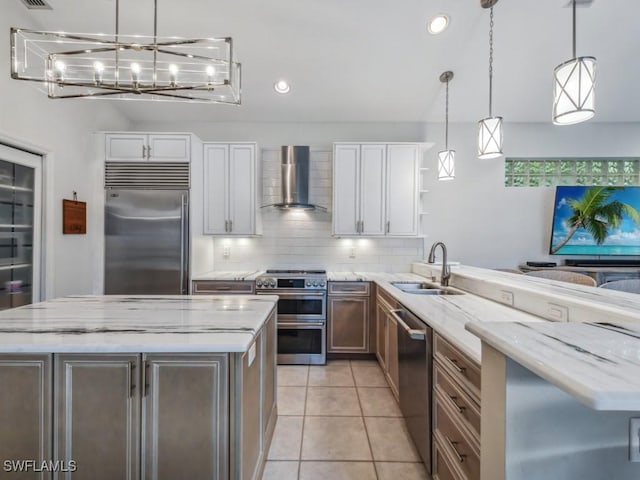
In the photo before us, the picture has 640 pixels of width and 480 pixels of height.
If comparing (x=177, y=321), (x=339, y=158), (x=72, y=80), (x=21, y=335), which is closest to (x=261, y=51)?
(x=339, y=158)

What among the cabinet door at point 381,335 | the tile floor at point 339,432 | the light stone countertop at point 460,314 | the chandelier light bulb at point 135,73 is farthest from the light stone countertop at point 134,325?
the cabinet door at point 381,335

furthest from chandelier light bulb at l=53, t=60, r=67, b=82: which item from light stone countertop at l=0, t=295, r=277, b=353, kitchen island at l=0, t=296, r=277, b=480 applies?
kitchen island at l=0, t=296, r=277, b=480

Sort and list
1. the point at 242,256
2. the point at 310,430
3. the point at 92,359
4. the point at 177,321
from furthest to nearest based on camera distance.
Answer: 1. the point at 242,256
2. the point at 310,430
3. the point at 177,321
4. the point at 92,359

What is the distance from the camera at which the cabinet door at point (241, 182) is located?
12.2 ft

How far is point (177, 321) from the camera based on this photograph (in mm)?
1470

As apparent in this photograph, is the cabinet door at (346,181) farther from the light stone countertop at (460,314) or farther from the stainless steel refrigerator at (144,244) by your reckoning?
the stainless steel refrigerator at (144,244)

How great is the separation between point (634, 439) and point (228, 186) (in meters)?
3.71

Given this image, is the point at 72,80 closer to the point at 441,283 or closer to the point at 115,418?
the point at 115,418

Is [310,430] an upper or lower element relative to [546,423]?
lower

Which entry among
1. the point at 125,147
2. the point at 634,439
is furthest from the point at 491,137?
the point at 125,147

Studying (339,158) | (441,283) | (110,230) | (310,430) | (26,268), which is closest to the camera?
(310,430)

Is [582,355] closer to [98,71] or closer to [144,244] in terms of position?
[98,71]

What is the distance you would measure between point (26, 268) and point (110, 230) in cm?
81

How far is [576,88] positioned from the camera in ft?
5.12
